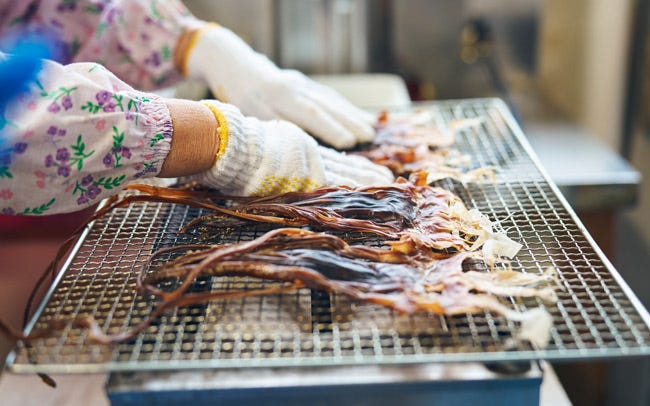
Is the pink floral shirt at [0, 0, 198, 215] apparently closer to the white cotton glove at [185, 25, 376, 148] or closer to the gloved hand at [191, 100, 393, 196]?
the gloved hand at [191, 100, 393, 196]

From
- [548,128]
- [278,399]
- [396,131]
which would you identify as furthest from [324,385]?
[548,128]

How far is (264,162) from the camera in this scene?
122 cm

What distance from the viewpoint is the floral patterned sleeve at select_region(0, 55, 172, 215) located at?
3.26 ft

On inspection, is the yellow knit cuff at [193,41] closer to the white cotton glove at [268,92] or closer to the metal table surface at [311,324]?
the white cotton glove at [268,92]

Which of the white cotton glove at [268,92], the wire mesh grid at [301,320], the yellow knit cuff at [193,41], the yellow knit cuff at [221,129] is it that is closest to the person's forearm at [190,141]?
the yellow knit cuff at [221,129]

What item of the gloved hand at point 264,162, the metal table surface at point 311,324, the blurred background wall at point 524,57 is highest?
the gloved hand at point 264,162

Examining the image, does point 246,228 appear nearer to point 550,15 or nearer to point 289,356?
point 289,356

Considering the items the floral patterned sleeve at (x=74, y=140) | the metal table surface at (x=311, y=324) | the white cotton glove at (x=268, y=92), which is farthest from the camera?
the white cotton glove at (x=268, y=92)

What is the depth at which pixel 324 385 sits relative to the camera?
95cm

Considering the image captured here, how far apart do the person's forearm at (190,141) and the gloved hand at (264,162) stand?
0.02 m

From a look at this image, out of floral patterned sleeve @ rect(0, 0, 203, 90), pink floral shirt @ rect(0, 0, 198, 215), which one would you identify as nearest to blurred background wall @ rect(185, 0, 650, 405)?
floral patterned sleeve @ rect(0, 0, 203, 90)

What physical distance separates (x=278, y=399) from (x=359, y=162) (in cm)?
58

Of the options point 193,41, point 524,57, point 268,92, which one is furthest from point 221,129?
point 524,57

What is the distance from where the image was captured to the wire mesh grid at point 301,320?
0.89 metres
